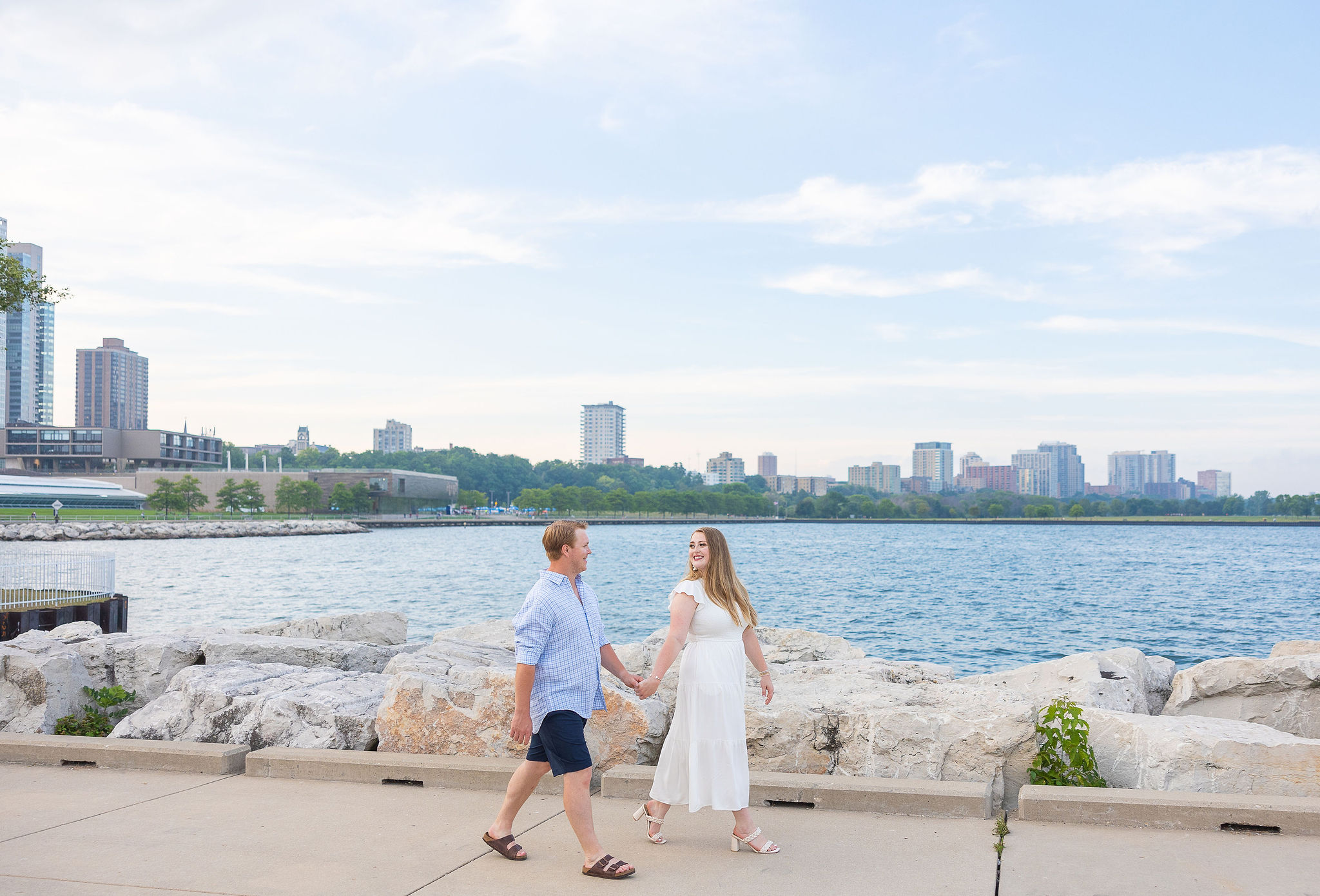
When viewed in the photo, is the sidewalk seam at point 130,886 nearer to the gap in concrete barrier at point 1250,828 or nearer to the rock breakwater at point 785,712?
the rock breakwater at point 785,712

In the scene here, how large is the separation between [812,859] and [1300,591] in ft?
211

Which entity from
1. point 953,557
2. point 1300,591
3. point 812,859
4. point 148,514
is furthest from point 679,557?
point 812,859

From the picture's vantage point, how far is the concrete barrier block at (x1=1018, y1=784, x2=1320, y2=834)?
5871 mm

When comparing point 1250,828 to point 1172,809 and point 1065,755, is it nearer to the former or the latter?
point 1172,809

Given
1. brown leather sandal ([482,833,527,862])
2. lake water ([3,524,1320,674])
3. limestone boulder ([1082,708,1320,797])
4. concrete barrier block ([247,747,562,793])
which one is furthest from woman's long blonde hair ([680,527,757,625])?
lake water ([3,524,1320,674])

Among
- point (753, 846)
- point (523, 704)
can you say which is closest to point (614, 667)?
point (523, 704)

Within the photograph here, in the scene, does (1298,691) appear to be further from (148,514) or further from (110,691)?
(148,514)

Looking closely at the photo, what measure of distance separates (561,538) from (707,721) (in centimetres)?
138

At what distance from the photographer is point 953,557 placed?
93.1 meters

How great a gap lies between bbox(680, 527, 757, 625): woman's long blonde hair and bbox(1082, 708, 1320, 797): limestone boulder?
3.28m

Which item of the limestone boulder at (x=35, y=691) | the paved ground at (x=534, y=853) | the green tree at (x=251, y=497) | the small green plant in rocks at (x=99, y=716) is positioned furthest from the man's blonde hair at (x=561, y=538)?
the green tree at (x=251, y=497)

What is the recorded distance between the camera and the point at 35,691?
9320 mm

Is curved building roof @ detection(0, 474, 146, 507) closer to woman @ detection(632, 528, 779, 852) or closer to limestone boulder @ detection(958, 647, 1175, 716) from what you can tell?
limestone boulder @ detection(958, 647, 1175, 716)

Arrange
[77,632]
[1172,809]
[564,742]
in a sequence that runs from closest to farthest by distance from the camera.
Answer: [564,742], [1172,809], [77,632]
